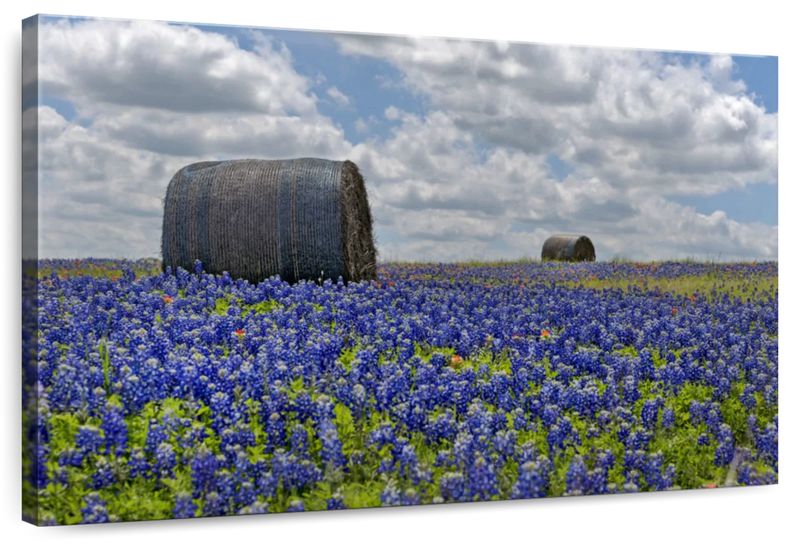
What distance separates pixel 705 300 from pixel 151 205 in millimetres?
4290

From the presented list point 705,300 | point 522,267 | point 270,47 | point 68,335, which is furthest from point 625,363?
point 68,335

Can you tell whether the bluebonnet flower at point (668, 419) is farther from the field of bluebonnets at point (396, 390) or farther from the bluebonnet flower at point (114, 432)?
the bluebonnet flower at point (114, 432)

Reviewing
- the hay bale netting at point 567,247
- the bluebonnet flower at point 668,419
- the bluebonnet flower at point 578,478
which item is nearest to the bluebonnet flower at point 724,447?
the bluebonnet flower at point 668,419

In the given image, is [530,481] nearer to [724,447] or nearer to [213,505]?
[724,447]

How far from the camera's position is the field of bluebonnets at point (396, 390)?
3738mm

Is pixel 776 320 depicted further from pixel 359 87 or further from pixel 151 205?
pixel 151 205

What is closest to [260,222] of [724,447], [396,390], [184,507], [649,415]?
[396,390]

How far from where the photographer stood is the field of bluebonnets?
12.3ft

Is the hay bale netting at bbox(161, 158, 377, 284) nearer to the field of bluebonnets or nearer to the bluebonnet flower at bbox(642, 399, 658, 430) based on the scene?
the field of bluebonnets

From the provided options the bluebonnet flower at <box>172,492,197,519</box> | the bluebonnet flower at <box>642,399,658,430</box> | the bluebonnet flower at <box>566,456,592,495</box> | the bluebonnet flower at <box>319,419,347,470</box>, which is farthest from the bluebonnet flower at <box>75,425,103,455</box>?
the bluebonnet flower at <box>642,399,658,430</box>

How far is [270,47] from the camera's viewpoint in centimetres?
468

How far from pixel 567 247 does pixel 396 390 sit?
1967 millimetres

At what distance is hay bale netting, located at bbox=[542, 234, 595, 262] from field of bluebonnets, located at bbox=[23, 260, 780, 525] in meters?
0.25
